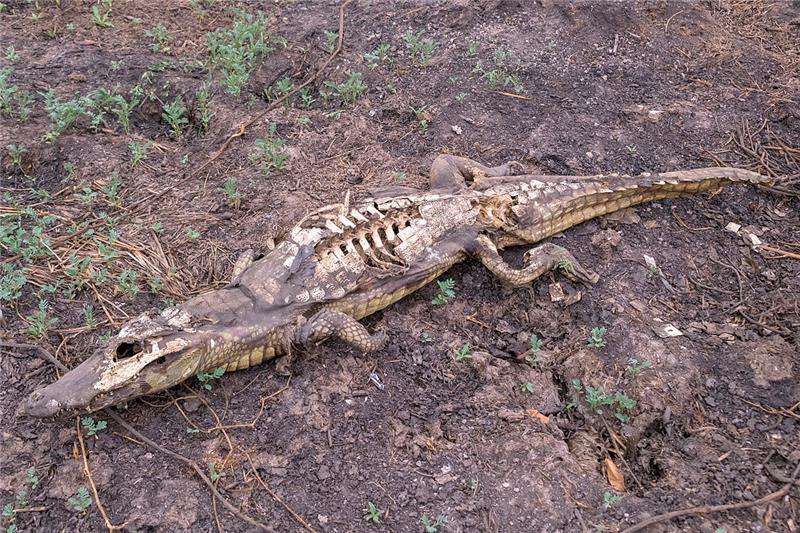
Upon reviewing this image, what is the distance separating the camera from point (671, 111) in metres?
6.45

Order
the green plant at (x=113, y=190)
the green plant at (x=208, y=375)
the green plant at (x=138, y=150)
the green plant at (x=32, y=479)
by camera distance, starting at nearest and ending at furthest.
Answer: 1. the green plant at (x=32, y=479)
2. the green plant at (x=208, y=375)
3. the green plant at (x=113, y=190)
4. the green plant at (x=138, y=150)

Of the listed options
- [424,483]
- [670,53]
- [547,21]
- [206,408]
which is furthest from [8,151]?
[670,53]

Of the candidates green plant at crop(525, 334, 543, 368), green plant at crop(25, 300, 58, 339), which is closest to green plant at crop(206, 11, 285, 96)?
green plant at crop(25, 300, 58, 339)

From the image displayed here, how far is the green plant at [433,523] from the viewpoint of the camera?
351 cm

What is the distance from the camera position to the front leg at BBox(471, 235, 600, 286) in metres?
4.96

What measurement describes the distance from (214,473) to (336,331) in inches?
47.0

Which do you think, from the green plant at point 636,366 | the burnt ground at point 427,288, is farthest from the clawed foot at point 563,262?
the green plant at point 636,366

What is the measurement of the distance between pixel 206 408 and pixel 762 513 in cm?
333

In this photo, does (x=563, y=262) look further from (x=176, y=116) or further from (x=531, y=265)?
(x=176, y=116)

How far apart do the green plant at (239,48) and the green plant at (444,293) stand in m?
3.01

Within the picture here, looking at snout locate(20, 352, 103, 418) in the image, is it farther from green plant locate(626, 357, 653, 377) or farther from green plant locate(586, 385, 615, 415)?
green plant locate(626, 357, 653, 377)

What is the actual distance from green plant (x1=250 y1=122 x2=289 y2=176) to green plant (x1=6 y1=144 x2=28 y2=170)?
1937 mm

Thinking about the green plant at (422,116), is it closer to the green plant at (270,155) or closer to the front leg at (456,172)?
the front leg at (456,172)

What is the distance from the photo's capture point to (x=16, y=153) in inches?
215
